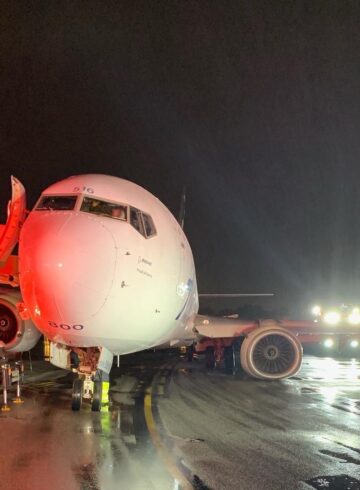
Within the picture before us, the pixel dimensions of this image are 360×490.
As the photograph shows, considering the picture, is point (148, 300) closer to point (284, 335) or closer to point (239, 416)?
point (239, 416)

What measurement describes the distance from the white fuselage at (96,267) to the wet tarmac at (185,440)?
59.3 inches

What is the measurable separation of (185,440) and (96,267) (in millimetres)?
2852

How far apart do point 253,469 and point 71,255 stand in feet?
12.6

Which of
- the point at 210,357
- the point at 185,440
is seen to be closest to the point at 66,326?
the point at 185,440

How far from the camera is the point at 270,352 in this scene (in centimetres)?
1641

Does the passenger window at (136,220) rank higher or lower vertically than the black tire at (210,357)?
higher

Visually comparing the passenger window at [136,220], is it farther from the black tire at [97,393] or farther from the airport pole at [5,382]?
the airport pole at [5,382]

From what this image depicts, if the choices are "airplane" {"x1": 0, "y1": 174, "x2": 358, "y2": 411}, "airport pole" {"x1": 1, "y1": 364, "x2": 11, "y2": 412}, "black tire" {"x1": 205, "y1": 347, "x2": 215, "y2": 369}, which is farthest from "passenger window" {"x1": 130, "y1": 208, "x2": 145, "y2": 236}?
"black tire" {"x1": 205, "y1": 347, "x2": 215, "y2": 369}

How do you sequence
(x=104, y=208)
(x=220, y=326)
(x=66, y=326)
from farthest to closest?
(x=220, y=326) < (x=104, y=208) < (x=66, y=326)

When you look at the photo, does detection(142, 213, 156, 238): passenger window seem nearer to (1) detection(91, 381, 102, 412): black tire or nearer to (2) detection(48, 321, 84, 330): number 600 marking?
(2) detection(48, 321, 84, 330): number 600 marking

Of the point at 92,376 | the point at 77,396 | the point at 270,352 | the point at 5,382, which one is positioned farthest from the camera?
the point at 270,352

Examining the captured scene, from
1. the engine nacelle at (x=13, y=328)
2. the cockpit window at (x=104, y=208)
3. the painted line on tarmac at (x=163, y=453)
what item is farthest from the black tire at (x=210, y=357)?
the cockpit window at (x=104, y=208)

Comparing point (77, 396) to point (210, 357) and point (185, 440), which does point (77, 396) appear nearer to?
point (185, 440)

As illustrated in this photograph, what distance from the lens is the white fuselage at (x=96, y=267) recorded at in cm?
815
